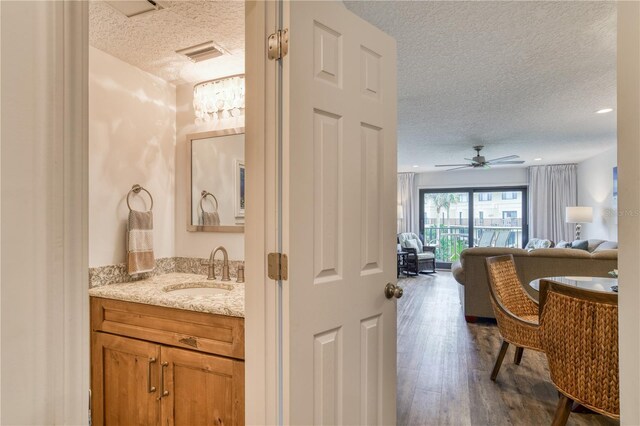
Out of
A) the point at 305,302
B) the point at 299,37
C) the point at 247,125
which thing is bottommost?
the point at 305,302

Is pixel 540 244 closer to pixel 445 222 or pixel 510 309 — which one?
pixel 445 222

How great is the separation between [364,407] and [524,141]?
515cm

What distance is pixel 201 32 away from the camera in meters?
1.86

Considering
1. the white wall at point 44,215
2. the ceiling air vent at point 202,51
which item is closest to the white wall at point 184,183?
the ceiling air vent at point 202,51

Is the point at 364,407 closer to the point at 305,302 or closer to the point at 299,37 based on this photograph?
the point at 305,302

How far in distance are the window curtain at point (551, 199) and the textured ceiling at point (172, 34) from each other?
7540 millimetres

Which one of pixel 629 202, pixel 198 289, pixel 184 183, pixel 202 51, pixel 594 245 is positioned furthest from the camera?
pixel 594 245

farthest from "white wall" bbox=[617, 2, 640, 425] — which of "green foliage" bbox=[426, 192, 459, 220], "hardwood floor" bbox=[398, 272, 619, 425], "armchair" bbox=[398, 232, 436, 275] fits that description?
"green foliage" bbox=[426, 192, 459, 220]

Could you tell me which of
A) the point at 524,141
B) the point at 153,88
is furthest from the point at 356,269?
the point at 524,141

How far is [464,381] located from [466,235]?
6.27 metres

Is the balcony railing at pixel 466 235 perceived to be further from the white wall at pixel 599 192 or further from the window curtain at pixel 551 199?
the white wall at pixel 599 192

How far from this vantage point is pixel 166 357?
5.55 ft

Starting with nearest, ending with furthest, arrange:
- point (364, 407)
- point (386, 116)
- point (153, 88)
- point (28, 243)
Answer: point (28, 243) → point (364, 407) → point (386, 116) → point (153, 88)

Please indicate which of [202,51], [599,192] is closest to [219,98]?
[202,51]
